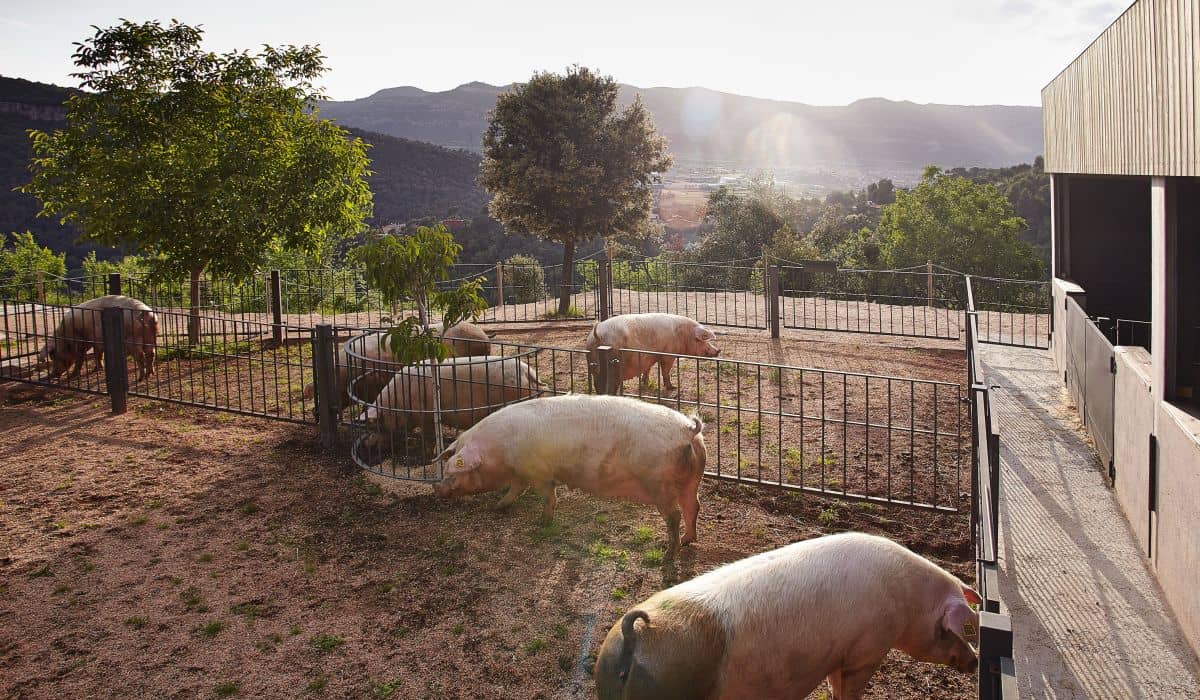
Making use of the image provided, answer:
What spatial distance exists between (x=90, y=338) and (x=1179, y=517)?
14821mm

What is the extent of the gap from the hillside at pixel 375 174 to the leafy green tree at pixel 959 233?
90.3 ft

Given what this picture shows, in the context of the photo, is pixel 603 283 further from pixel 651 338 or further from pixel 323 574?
pixel 323 574

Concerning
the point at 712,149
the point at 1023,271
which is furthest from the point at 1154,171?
the point at 712,149

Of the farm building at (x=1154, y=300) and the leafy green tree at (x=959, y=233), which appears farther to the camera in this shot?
the leafy green tree at (x=959, y=233)

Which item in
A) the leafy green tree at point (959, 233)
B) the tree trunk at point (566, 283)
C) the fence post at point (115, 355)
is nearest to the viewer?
the fence post at point (115, 355)

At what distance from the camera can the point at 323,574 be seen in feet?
22.4

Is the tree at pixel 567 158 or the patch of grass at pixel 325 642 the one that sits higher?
the tree at pixel 567 158

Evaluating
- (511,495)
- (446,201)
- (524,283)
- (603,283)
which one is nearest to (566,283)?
(603,283)

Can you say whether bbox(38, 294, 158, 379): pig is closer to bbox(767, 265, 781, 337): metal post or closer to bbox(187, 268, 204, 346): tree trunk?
bbox(187, 268, 204, 346): tree trunk

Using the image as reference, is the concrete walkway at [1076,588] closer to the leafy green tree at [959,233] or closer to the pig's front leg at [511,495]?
the pig's front leg at [511,495]

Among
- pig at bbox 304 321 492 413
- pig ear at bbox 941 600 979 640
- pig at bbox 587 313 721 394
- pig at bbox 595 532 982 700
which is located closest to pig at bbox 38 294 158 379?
pig at bbox 304 321 492 413

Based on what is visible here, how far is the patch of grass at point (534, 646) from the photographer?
559cm

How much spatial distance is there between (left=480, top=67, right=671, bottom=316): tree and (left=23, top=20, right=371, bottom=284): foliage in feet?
24.8

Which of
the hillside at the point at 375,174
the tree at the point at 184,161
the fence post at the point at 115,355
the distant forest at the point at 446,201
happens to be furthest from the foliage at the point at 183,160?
the hillside at the point at 375,174
